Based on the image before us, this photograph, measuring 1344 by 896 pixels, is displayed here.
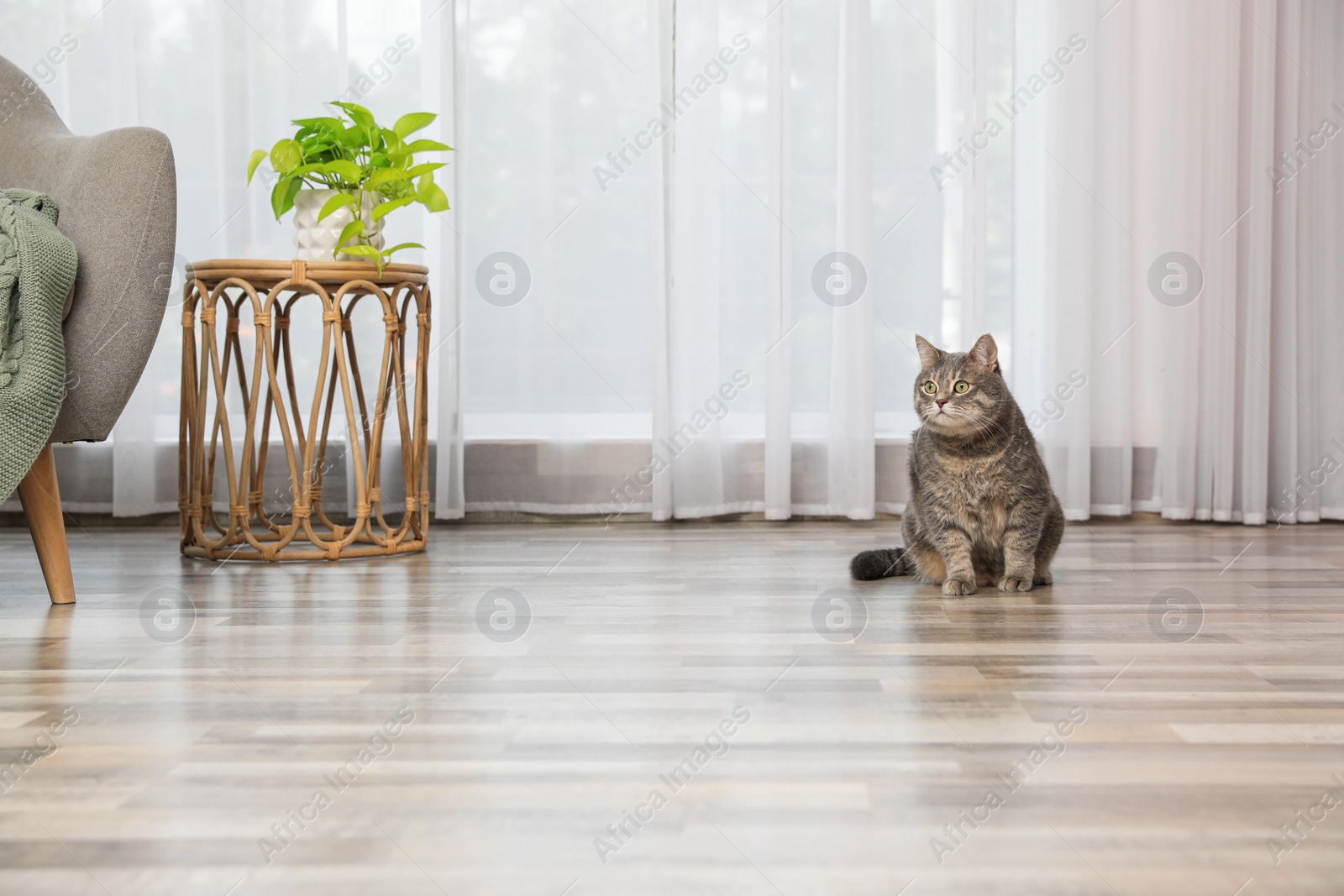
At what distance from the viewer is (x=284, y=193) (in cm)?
219

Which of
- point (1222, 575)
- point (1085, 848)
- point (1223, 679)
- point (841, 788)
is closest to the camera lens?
point (1085, 848)

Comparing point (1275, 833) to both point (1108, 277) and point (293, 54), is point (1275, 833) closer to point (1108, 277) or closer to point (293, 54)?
point (1108, 277)

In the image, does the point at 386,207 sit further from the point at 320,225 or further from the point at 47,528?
the point at 47,528

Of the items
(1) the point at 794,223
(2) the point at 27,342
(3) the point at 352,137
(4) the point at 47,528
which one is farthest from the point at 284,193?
(1) the point at 794,223

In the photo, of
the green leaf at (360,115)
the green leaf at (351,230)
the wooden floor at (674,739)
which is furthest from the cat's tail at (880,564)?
the green leaf at (360,115)

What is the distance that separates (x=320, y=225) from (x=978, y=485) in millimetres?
1421

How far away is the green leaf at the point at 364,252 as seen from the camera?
2.16m

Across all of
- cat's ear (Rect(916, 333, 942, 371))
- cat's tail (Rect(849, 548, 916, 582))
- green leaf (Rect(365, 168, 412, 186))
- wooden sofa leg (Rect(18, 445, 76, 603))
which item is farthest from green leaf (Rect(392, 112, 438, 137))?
cat's tail (Rect(849, 548, 916, 582))

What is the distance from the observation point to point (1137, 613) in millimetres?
1618

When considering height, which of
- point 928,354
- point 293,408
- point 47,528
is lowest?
point 47,528

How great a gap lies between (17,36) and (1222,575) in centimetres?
307

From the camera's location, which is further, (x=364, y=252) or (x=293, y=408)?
(x=293, y=408)

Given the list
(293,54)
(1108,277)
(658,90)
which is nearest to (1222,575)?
(1108,277)

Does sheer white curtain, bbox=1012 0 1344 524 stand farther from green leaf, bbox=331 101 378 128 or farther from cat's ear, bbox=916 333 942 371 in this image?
green leaf, bbox=331 101 378 128
